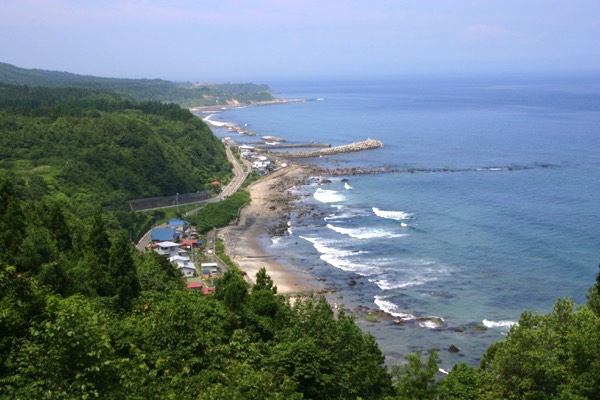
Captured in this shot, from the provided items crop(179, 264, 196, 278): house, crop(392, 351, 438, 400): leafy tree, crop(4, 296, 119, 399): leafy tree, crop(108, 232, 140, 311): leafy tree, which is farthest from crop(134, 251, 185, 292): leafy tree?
crop(4, 296, 119, 399): leafy tree

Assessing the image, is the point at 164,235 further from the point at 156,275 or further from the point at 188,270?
the point at 156,275

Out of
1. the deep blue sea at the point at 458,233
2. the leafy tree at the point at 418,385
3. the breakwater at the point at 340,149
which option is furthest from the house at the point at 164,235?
the breakwater at the point at 340,149

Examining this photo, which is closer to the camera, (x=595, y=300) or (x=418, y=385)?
(x=418, y=385)

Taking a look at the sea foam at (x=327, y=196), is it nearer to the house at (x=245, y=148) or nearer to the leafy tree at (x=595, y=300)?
the house at (x=245, y=148)

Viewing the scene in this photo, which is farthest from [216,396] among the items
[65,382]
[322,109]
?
[322,109]

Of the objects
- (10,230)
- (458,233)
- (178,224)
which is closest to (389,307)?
(458,233)

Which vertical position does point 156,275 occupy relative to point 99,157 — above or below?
below

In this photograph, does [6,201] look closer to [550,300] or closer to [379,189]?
[550,300]
